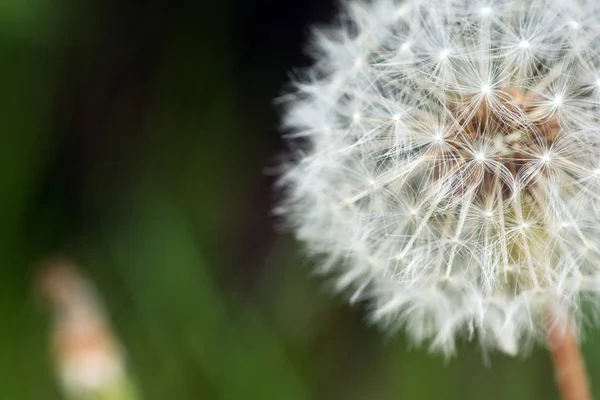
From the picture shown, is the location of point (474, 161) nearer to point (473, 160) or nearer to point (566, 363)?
point (473, 160)

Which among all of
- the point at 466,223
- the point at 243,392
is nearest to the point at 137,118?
the point at 243,392

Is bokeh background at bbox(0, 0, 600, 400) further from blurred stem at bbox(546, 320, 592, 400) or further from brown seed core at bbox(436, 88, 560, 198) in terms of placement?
brown seed core at bbox(436, 88, 560, 198)

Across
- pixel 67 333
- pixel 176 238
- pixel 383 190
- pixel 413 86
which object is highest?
pixel 176 238

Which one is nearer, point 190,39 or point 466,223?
point 466,223

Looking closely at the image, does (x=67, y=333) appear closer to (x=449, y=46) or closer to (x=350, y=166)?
(x=350, y=166)

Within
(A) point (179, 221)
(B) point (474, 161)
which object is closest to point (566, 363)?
(B) point (474, 161)

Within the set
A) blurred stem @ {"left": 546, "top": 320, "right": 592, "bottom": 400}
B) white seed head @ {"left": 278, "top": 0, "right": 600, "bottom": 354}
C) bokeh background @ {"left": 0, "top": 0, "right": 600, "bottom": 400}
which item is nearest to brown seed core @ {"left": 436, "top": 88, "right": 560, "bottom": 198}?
white seed head @ {"left": 278, "top": 0, "right": 600, "bottom": 354}
